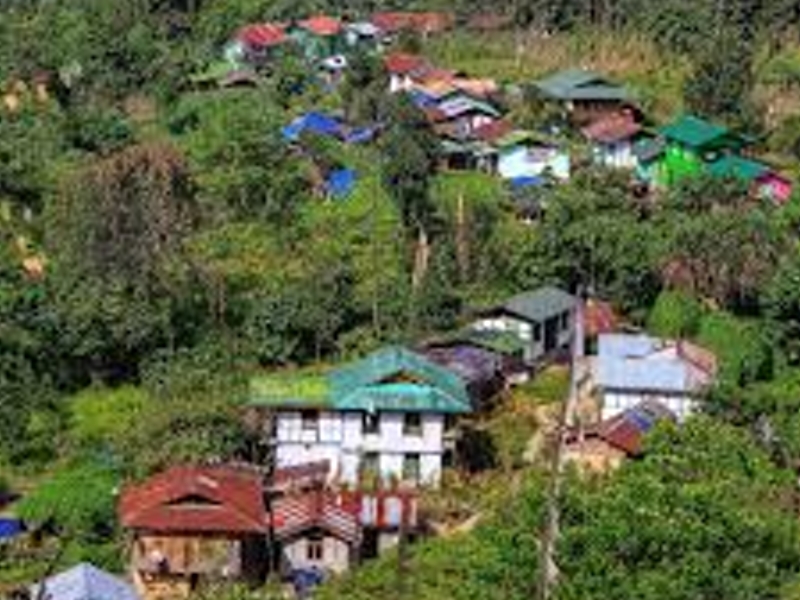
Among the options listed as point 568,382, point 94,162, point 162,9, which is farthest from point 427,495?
point 162,9

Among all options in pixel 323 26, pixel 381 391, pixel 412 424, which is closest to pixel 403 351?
pixel 381 391

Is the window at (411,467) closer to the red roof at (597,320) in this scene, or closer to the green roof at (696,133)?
the red roof at (597,320)

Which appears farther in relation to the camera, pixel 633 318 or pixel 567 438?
pixel 633 318

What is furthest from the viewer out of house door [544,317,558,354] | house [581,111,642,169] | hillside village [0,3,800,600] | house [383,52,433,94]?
house [383,52,433,94]

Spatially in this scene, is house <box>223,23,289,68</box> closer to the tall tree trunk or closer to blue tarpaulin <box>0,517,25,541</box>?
the tall tree trunk

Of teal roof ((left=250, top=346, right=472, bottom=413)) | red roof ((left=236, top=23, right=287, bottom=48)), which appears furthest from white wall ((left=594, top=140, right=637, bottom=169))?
teal roof ((left=250, top=346, right=472, bottom=413))

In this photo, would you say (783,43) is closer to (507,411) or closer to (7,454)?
(507,411)

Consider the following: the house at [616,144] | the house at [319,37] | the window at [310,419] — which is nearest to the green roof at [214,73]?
the house at [319,37]

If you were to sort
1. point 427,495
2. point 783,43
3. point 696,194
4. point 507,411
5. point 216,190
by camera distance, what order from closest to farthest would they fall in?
point 427,495
point 507,411
point 696,194
point 216,190
point 783,43
